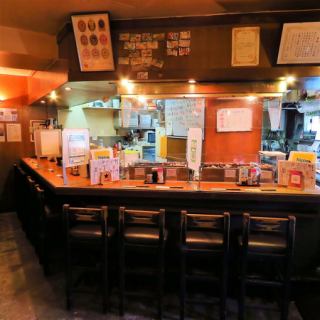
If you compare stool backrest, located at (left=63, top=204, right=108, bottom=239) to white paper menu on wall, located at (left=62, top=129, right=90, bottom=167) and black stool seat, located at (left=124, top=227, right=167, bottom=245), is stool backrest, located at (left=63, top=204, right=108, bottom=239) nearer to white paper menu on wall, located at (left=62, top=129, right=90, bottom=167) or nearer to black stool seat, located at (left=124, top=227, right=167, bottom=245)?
black stool seat, located at (left=124, top=227, right=167, bottom=245)

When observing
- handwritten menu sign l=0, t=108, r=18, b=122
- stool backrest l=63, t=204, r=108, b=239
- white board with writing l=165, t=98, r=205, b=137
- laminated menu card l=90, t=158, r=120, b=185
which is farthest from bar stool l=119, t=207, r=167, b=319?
handwritten menu sign l=0, t=108, r=18, b=122

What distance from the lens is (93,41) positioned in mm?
2760

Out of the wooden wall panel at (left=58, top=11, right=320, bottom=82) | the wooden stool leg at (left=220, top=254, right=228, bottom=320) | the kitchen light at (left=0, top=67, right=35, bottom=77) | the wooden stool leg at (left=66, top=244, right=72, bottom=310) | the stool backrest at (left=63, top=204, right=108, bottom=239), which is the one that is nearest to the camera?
the wooden stool leg at (left=220, top=254, right=228, bottom=320)

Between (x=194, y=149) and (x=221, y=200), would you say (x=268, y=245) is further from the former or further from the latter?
(x=194, y=149)

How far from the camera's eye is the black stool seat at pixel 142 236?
2.21 meters

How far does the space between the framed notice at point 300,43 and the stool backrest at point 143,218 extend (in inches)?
72.7

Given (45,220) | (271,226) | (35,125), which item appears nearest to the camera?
(271,226)

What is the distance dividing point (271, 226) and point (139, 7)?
86.8 inches

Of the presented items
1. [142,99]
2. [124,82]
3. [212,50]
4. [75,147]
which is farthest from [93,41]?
[212,50]

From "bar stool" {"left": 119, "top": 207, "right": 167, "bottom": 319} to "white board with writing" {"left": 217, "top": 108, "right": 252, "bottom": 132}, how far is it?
2.05 meters

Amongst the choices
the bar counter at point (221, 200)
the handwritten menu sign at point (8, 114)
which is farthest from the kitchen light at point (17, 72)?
the bar counter at point (221, 200)

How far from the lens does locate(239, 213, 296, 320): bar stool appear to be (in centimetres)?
204

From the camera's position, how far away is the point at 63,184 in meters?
2.69

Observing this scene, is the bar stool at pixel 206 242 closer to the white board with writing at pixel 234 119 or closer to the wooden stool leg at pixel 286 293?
the wooden stool leg at pixel 286 293
